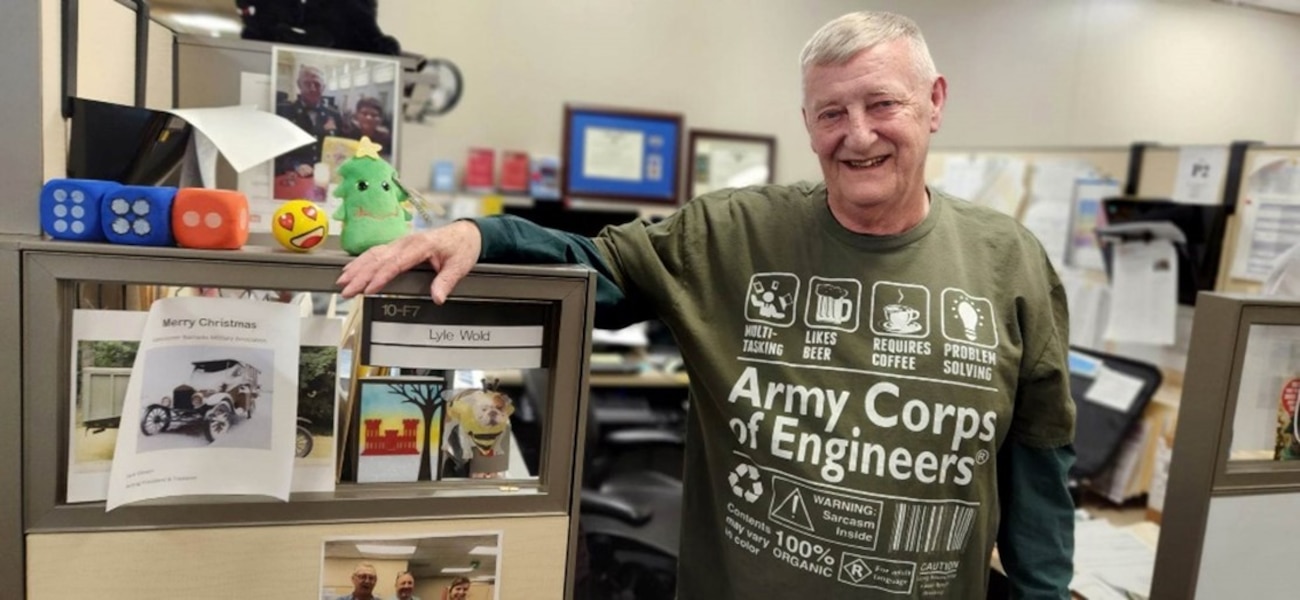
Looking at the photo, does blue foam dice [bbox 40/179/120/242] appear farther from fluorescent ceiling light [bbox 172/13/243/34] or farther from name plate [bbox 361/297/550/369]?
fluorescent ceiling light [bbox 172/13/243/34]

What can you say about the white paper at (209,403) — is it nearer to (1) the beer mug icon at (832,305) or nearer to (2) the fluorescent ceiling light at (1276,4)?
(1) the beer mug icon at (832,305)

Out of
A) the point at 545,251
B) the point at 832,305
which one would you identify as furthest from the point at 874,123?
the point at 545,251

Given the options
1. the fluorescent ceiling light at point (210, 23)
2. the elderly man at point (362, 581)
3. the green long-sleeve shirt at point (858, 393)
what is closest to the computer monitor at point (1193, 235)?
the green long-sleeve shirt at point (858, 393)

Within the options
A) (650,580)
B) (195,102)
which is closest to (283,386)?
(195,102)

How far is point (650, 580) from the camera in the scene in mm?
2199

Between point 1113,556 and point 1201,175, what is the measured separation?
0.94 metres

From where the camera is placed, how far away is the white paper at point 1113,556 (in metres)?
1.60

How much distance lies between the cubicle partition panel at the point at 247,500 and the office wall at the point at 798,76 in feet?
9.01

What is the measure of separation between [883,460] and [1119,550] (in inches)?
38.0

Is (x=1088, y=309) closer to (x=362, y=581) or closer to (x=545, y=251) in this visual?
(x=545, y=251)

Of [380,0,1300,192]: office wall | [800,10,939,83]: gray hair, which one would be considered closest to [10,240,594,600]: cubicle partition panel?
[800,10,939,83]: gray hair

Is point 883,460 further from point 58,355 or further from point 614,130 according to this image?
point 614,130

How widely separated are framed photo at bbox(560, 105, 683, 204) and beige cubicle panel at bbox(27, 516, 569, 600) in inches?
111

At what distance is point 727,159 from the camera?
383cm
